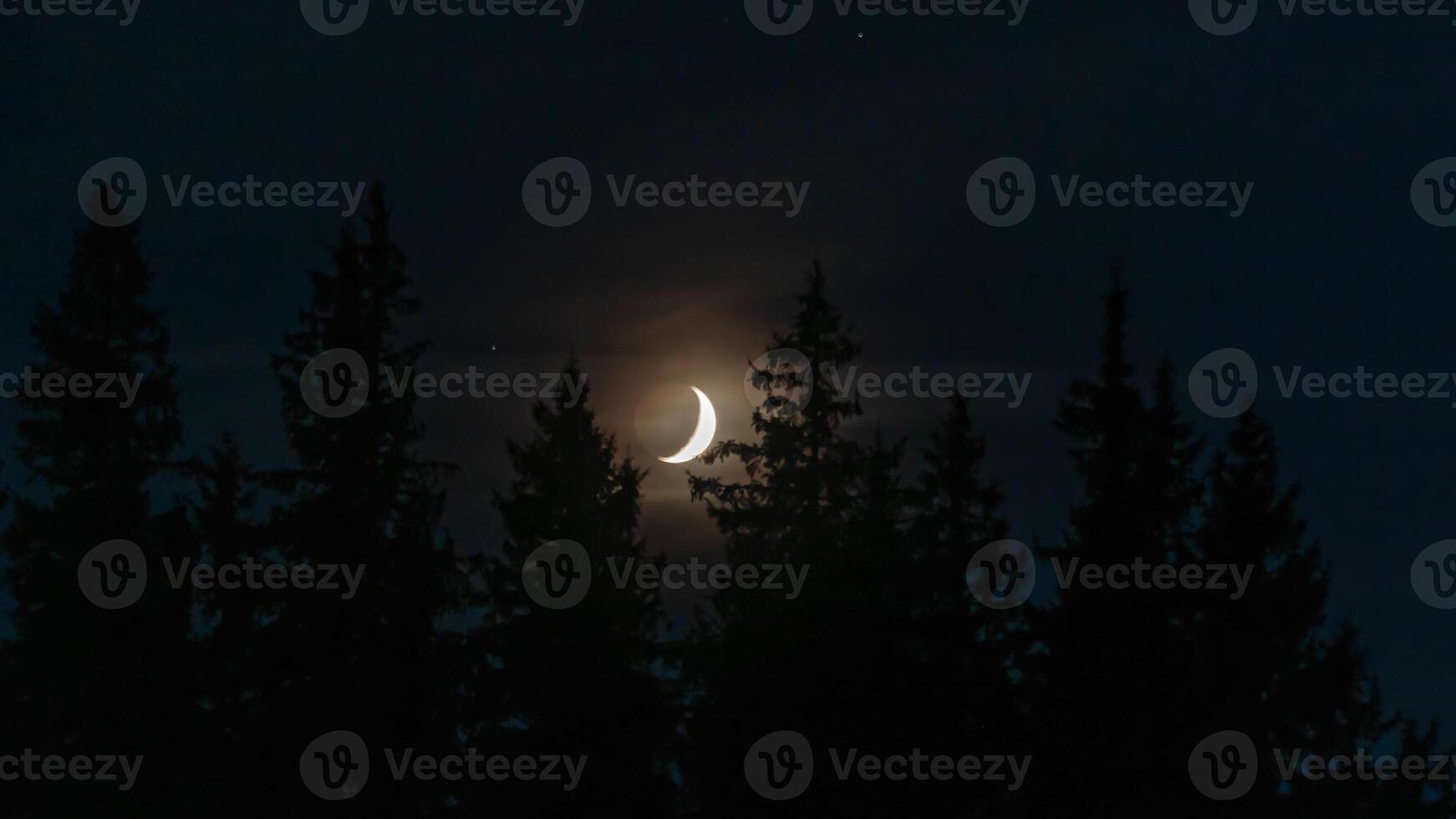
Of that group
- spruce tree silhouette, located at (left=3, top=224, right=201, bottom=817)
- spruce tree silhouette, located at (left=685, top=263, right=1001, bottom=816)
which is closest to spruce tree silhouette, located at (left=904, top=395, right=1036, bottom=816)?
spruce tree silhouette, located at (left=685, top=263, right=1001, bottom=816)

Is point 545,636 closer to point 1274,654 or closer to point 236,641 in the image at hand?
point 236,641

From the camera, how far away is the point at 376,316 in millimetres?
31516

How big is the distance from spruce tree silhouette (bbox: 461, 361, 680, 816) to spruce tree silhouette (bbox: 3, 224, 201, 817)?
6.85m

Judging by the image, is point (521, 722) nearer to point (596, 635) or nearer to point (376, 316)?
point (596, 635)

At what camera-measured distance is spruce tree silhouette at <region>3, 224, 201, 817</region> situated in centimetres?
3125

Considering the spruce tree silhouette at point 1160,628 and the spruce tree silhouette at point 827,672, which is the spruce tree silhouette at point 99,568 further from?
the spruce tree silhouette at point 1160,628

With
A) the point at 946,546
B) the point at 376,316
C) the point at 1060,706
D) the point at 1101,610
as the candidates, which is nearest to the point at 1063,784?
the point at 1060,706

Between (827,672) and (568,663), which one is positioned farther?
(568,663)

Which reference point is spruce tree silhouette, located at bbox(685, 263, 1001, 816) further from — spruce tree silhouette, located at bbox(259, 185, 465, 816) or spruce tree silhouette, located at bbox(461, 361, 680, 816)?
spruce tree silhouette, located at bbox(259, 185, 465, 816)

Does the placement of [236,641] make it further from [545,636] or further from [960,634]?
[960,634]

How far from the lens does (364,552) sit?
30734mm

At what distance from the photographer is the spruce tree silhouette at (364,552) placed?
30422mm

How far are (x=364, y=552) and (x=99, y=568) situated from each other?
20.0 feet

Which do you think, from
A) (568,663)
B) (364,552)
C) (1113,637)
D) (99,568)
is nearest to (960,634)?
(1113,637)
